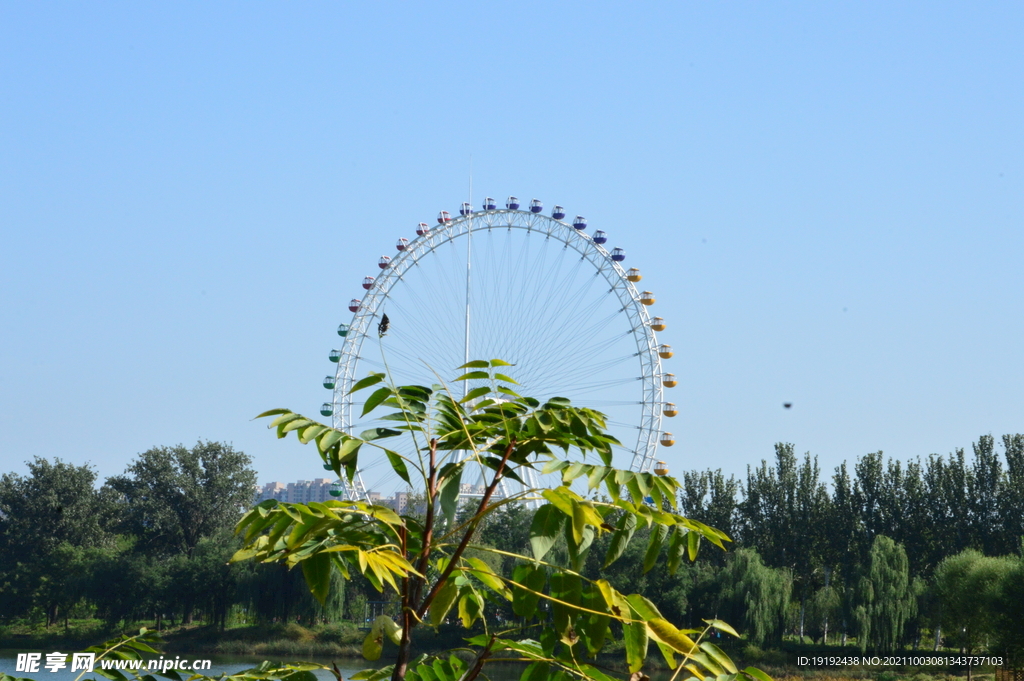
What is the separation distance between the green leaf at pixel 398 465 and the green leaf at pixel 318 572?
0.23 m

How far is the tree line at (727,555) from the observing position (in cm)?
3738

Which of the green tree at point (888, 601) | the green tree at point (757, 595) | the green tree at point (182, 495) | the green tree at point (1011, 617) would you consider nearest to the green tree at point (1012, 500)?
the green tree at point (888, 601)

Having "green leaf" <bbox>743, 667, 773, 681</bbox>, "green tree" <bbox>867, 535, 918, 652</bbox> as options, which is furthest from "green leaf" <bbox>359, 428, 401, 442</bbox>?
"green tree" <bbox>867, 535, 918, 652</bbox>

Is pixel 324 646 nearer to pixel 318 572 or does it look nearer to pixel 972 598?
pixel 972 598

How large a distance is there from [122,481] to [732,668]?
199ft

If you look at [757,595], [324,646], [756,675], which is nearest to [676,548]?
[756,675]

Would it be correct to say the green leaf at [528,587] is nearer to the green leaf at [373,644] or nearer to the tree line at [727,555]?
the green leaf at [373,644]

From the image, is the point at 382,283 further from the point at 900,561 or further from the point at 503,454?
the point at 503,454

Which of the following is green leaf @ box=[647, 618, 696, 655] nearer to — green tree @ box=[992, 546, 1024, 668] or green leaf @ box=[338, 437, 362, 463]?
green leaf @ box=[338, 437, 362, 463]

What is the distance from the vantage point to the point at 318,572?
206 cm

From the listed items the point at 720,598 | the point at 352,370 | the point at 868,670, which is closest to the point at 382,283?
the point at 352,370

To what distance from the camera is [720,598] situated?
38.8 metres

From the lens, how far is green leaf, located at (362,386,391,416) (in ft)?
7.60

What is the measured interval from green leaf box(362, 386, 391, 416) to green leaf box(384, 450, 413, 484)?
0.44 feet
